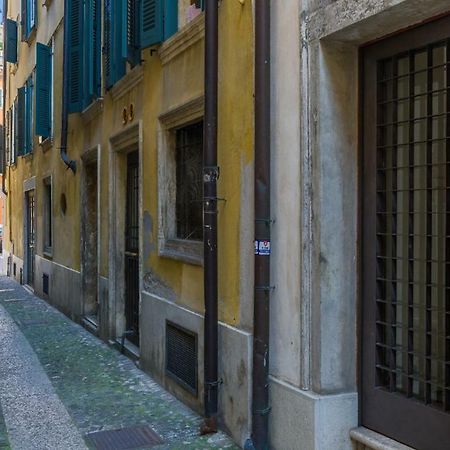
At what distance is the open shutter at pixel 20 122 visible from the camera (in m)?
15.3

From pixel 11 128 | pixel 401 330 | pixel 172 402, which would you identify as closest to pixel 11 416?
pixel 172 402

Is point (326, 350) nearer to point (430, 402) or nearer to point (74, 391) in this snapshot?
point (430, 402)

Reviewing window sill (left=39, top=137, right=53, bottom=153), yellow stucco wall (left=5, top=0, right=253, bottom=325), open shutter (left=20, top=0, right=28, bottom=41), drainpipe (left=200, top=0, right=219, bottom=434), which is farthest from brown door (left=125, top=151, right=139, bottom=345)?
open shutter (left=20, top=0, right=28, bottom=41)

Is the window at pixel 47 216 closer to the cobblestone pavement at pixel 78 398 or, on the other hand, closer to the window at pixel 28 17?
the window at pixel 28 17

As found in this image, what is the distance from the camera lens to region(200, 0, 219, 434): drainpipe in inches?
197

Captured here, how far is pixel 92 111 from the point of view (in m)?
9.33

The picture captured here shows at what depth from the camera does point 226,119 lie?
4992 mm

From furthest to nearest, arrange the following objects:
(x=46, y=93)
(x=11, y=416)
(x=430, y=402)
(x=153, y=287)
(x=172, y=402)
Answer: (x=46, y=93), (x=153, y=287), (x=172, y=402), (x=11, y=416), (x=430, y=402)

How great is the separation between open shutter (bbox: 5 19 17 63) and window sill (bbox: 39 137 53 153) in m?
5.34

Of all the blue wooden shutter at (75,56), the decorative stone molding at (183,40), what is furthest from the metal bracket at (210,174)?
the blue wooden shutter at (75,56)

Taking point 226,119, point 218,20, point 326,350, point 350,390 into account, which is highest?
point 218,20

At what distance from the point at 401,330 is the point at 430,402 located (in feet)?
1.39

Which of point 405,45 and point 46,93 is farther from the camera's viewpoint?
point 46,93

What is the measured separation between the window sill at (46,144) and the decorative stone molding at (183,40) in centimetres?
668
